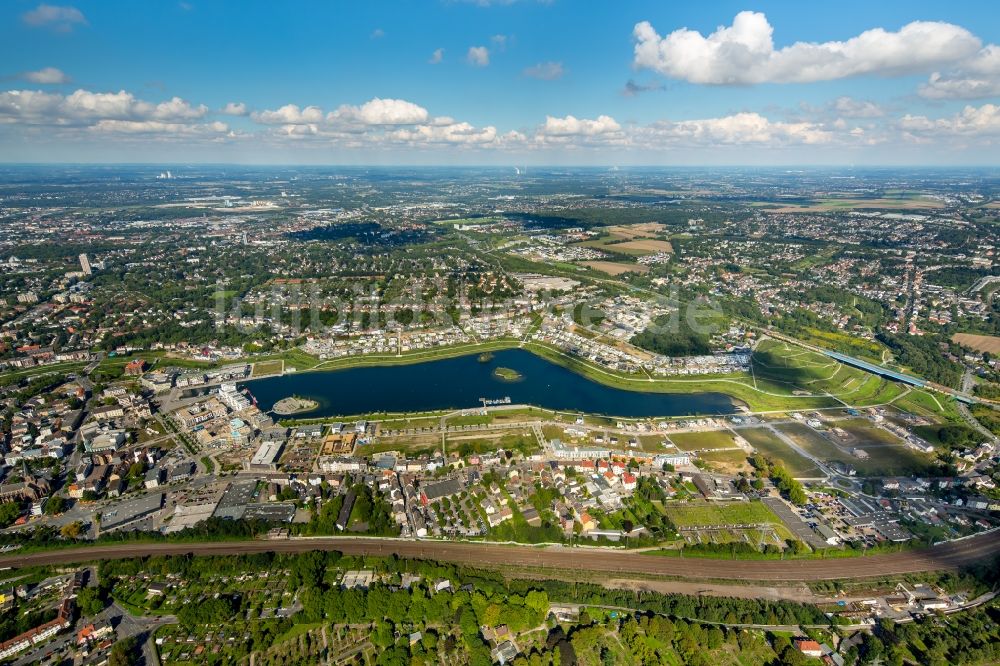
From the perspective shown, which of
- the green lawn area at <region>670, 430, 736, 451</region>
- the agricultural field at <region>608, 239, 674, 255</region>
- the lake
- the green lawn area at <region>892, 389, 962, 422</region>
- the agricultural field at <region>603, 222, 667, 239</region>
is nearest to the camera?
the green lawn area at <region>670, 430, 736, 451</region>

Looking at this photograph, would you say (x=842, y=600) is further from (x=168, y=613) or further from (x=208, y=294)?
(x=208, y=294)

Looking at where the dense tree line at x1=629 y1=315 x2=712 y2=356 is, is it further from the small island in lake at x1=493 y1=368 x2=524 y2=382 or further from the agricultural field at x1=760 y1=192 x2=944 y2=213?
the agricultural field at x1=760 y1=192 x2=944 y2=213

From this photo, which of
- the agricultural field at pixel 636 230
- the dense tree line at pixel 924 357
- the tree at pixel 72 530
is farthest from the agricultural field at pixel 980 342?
the tree at pixel 72 530

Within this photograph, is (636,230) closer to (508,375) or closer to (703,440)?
(508,375)

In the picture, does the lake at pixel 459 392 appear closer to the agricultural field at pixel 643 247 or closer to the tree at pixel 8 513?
the tree at pixel 8 513

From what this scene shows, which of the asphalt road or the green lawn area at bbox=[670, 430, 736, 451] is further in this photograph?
the green lawn area at bbox=[670, 430, 736, 451]

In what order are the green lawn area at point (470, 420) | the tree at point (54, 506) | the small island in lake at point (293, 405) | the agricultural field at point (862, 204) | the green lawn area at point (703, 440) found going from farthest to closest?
the agricultural field at point (862, 204) → the small island in lake at point (293, 405) → the green lawn area at point (470, 420) → the green lawn area at point (703, 440) → the tree at point (54, 506)

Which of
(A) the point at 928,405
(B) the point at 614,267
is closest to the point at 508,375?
(A) the point at 928,405

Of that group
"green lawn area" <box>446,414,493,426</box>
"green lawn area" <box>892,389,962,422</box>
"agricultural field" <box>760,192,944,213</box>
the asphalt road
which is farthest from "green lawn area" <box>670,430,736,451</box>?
"agricultural field" <box>760,192,944,213</box>
